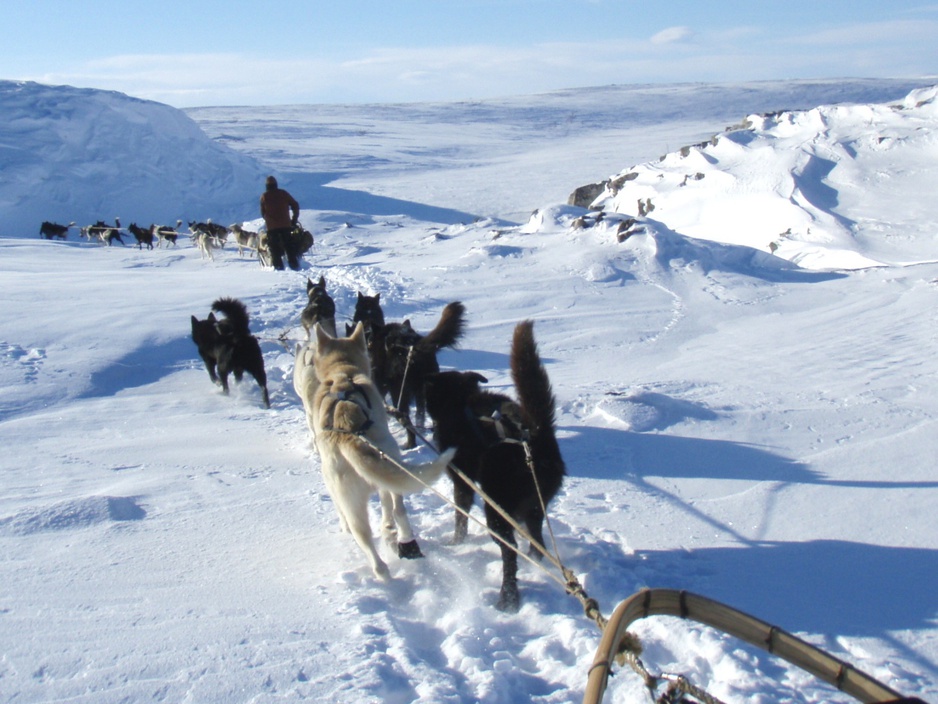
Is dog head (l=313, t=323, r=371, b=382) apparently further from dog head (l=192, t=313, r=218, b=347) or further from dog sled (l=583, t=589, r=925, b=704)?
dog head (l=192, t=313, r=218, b=347)

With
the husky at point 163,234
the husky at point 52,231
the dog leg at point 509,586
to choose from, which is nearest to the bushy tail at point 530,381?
the dog leg at point 509,586

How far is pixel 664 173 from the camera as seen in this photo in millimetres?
22359

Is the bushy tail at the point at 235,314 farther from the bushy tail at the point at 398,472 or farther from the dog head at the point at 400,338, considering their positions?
the bushy tail at the point at 398,472

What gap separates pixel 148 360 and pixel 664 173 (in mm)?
18387

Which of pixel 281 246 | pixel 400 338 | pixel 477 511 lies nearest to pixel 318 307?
pixel 400 338

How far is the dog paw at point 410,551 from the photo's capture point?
10.6ft

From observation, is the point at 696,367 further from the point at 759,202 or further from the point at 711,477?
the point at 759,202

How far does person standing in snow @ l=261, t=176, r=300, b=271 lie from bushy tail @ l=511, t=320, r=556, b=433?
811cm

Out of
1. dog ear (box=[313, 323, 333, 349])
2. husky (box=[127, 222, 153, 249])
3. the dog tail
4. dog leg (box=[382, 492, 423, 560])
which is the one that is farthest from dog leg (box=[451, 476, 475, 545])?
husky (box=[127, 222, 153, 249])

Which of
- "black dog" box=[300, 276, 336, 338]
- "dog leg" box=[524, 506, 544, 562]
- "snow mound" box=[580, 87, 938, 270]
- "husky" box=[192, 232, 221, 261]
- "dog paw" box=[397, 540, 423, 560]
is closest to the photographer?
"dog leg" box=[524, 506, 544, 562]

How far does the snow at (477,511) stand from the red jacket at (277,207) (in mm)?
905

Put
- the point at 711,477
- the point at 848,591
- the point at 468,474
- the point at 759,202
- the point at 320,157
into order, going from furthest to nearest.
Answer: the point at 320,157, the point at 759,202, the point at 711,477, the point at 468,474, the point at 848,591

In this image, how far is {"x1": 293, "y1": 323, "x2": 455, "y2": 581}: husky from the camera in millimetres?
2912

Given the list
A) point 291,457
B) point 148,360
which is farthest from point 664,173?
point 291,457
